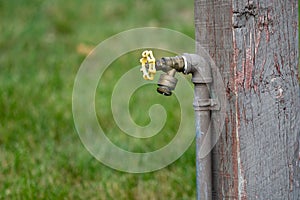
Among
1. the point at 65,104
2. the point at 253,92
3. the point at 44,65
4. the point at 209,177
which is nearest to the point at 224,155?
the point at 209,177

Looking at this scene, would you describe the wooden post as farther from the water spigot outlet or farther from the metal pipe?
the water spigot outlet

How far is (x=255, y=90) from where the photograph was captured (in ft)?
5.86

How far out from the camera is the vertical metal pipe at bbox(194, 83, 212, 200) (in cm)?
184

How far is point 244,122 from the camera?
1778 mm

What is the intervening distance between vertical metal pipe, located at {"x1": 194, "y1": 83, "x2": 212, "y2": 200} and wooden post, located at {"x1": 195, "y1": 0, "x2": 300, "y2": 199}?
4 cm

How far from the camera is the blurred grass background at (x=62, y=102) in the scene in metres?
3.01

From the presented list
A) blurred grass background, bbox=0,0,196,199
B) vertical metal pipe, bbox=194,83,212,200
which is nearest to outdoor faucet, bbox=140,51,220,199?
vertical metal pipe, bbox=194,83,212,200

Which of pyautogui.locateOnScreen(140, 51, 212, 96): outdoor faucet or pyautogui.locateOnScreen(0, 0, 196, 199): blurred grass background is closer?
pyautogui.locateOnScreen(140, 51, 212, 96): outdoor faucet

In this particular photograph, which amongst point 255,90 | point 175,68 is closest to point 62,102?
point 175,68

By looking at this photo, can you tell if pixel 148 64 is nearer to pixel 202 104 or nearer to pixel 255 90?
pixel 202 104

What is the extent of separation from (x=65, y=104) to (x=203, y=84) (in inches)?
95.5

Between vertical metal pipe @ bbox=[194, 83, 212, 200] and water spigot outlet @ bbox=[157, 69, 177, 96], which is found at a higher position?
water spigot outlet @ bbox=[157, 69, 177, 96]

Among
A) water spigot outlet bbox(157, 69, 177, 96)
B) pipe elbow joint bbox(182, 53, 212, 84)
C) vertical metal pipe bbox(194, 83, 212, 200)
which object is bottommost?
vertical metal pipe bbox(194, 83, 212, 200)

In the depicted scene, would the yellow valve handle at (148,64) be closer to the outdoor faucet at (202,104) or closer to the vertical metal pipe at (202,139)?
the outdoor faucet at (202,104)
